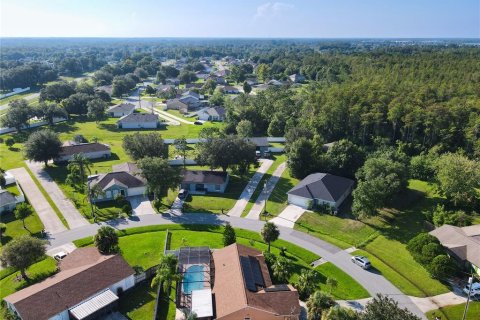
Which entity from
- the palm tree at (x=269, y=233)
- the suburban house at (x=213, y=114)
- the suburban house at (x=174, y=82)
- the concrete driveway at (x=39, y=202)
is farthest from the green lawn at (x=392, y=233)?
the suburban house at (x=174, y=82)

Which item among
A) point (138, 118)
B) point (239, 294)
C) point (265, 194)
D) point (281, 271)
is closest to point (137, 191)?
point (265, 194)

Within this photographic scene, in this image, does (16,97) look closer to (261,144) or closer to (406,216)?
(261,144)

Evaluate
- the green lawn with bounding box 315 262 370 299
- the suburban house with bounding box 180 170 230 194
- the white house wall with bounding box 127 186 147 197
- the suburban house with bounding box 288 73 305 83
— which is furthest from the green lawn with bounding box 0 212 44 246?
the suburban house with bounding box 288 73 305 83

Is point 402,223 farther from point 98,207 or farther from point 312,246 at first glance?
point 98,207

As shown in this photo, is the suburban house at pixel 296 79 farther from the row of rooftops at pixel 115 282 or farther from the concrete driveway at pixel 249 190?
the row of rooftops at pixel 115 282

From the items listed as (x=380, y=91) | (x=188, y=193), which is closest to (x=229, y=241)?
(x=188, y=193)

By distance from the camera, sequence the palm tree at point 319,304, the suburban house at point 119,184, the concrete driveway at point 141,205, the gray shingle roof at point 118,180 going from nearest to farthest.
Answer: the palm tree at point 319,304
the concrete driveway at point 141,205
the suburban house at point 119,184
the gray shingle roof at point 118,180

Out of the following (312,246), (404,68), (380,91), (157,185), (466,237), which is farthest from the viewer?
(404,68)
